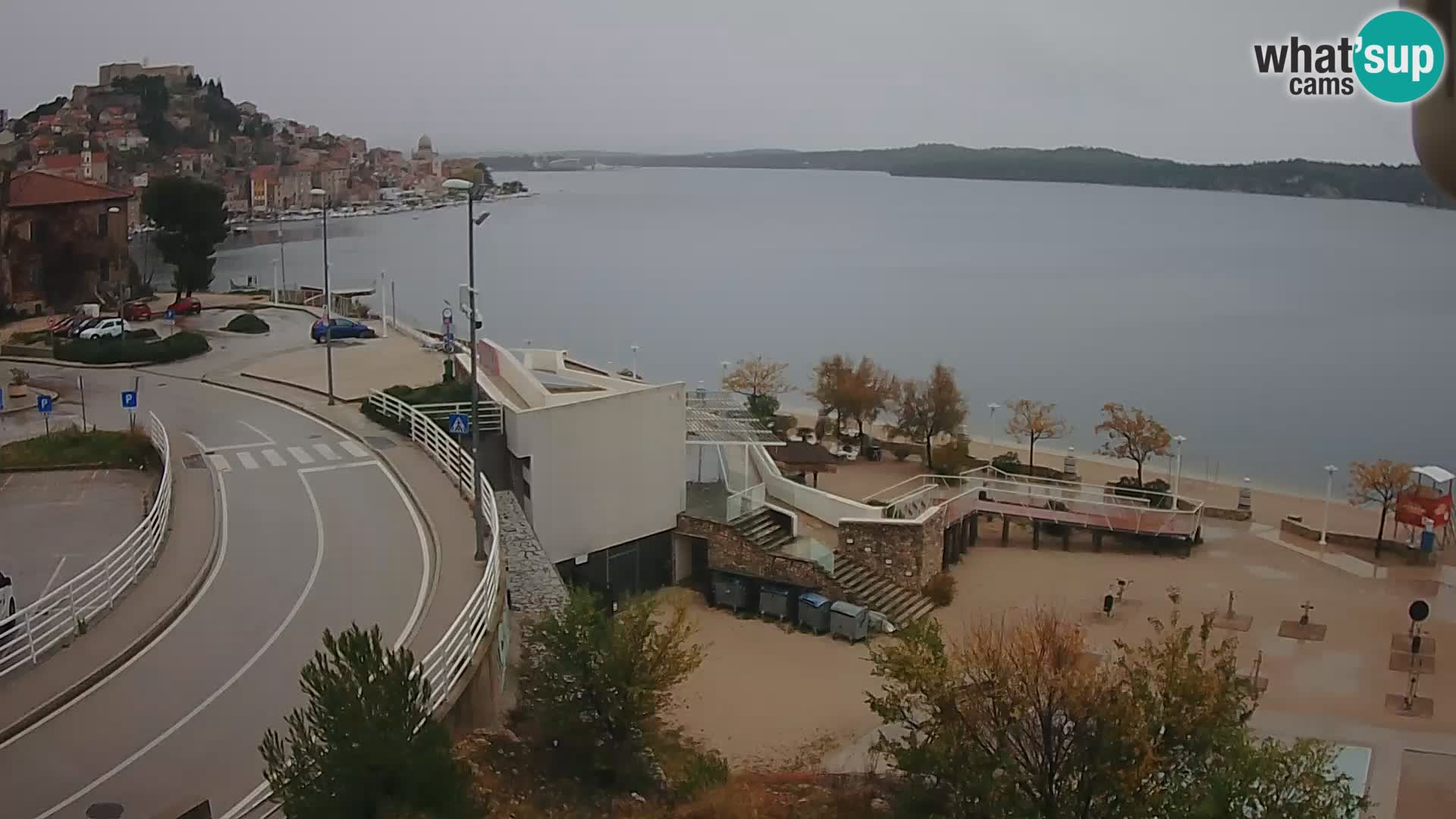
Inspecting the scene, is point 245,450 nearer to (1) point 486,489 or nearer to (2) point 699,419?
(1) point 486,489

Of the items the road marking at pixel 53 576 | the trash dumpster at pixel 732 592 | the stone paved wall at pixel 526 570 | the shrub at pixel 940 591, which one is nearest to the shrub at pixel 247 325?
the trash dumpster at pixel 732 592

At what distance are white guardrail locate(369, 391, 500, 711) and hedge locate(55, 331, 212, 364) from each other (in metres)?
11.2

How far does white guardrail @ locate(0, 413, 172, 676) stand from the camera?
11055mm

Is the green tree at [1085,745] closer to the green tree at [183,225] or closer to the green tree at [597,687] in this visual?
the green tree at [597,687]

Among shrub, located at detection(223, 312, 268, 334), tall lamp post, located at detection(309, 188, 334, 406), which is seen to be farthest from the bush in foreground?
shrub, located at detection(223, 312, 268, 334)

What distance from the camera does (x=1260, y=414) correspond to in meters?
51.9

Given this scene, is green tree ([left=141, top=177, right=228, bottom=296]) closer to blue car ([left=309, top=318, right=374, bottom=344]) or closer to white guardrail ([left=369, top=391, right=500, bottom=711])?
Result: blue car ([left=309, top=318, right=374, bottom=344])

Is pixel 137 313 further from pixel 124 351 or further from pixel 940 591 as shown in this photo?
pixel 940 591

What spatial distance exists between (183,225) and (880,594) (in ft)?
95.4

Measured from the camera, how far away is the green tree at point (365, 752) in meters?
7.75

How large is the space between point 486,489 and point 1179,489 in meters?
23.1

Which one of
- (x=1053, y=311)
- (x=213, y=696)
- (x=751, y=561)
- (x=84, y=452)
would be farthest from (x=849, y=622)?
(x=1053, y=311)

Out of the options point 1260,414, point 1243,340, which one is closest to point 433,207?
point 1243,340

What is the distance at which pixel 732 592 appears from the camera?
2067 cm
